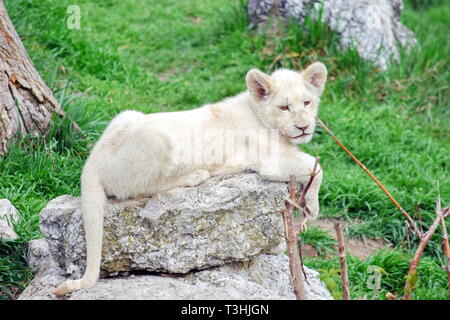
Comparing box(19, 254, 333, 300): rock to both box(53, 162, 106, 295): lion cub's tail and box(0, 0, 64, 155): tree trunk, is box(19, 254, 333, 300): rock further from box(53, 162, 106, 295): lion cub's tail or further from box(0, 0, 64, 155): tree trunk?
box(0, 0, 64, 155): tree trunk

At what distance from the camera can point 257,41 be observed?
9.62 m

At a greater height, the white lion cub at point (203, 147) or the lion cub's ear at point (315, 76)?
the lion cub's ear at point (315, 76)

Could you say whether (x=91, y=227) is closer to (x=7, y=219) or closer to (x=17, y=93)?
(x=7, y=219)

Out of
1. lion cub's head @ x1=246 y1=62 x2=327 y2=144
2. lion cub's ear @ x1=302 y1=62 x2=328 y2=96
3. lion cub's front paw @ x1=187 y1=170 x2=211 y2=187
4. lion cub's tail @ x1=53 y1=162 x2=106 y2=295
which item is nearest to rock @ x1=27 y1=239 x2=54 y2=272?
lion cub's tail @ x1=53 y1=162 x2=106 y2=295

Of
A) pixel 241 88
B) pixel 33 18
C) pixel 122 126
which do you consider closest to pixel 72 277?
pixel 122 126

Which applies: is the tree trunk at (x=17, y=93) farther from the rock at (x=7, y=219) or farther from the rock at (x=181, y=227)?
the rock at (x=181, y=227)

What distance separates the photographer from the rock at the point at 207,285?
14.2ft

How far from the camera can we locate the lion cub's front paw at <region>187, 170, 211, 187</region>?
4797mm

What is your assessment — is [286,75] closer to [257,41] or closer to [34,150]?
[34,150]

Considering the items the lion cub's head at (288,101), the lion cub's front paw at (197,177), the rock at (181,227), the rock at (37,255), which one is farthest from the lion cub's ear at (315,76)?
the rock at (37,255)

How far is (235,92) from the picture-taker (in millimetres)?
8820

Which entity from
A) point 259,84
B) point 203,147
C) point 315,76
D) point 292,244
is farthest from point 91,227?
point 315,76

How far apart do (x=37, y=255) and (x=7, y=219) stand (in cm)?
58
